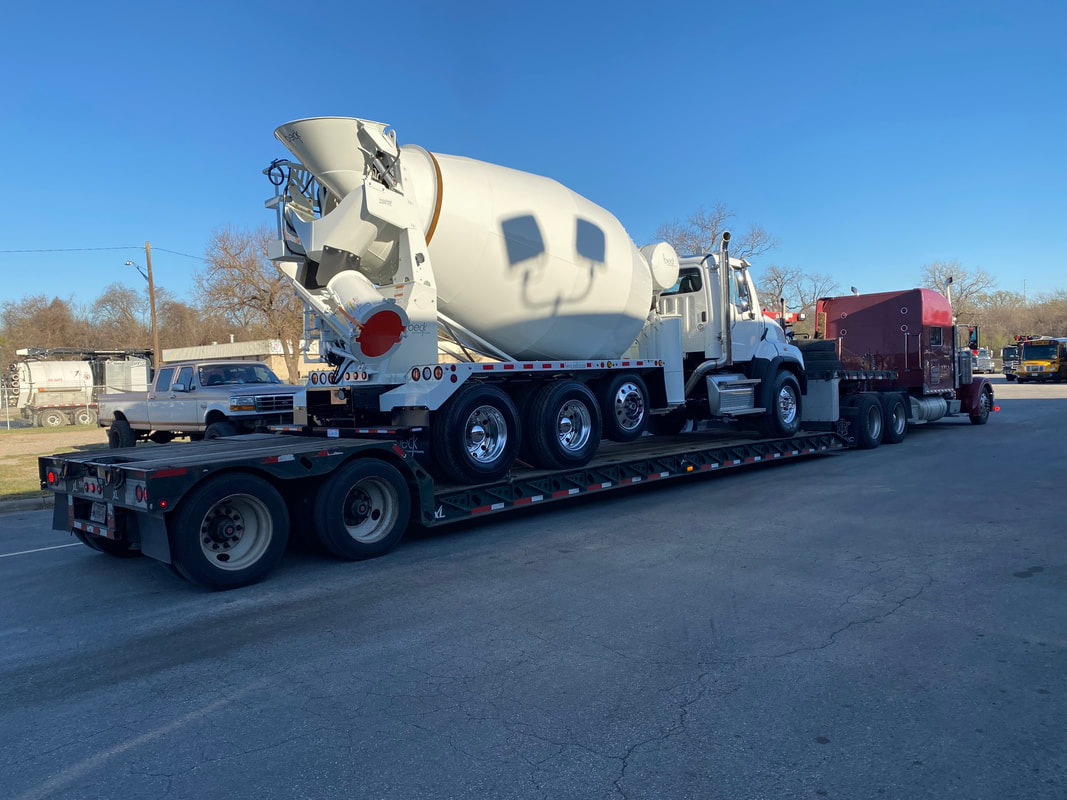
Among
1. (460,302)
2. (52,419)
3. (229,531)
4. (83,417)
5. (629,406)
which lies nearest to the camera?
(229,531)

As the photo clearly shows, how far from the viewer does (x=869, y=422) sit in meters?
15.8

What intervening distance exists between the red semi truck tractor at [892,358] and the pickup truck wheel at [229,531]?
11.6 meters

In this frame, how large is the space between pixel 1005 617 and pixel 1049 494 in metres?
5.57

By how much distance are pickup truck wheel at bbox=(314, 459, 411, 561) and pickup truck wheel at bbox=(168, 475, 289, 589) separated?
0.40m

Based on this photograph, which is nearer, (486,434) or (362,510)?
(362,510)

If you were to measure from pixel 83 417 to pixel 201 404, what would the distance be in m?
21.3

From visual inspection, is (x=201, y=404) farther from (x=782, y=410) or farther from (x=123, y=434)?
(x=782, y=410)

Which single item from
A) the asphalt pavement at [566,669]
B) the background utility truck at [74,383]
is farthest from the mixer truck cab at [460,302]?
the background utility truck at [74,383]

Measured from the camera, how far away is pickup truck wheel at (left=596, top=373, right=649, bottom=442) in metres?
10.4

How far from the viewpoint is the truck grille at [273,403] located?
45.4ft

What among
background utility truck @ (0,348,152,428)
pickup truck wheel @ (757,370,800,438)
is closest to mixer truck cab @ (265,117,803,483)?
pickup truck wheel @ (757,370,800,438)

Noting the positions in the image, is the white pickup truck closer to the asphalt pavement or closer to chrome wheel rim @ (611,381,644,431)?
chrome wheel rim @ (611,381,644,431)

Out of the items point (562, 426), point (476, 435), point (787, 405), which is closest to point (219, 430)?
point (476, 435)

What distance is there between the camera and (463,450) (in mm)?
8273
